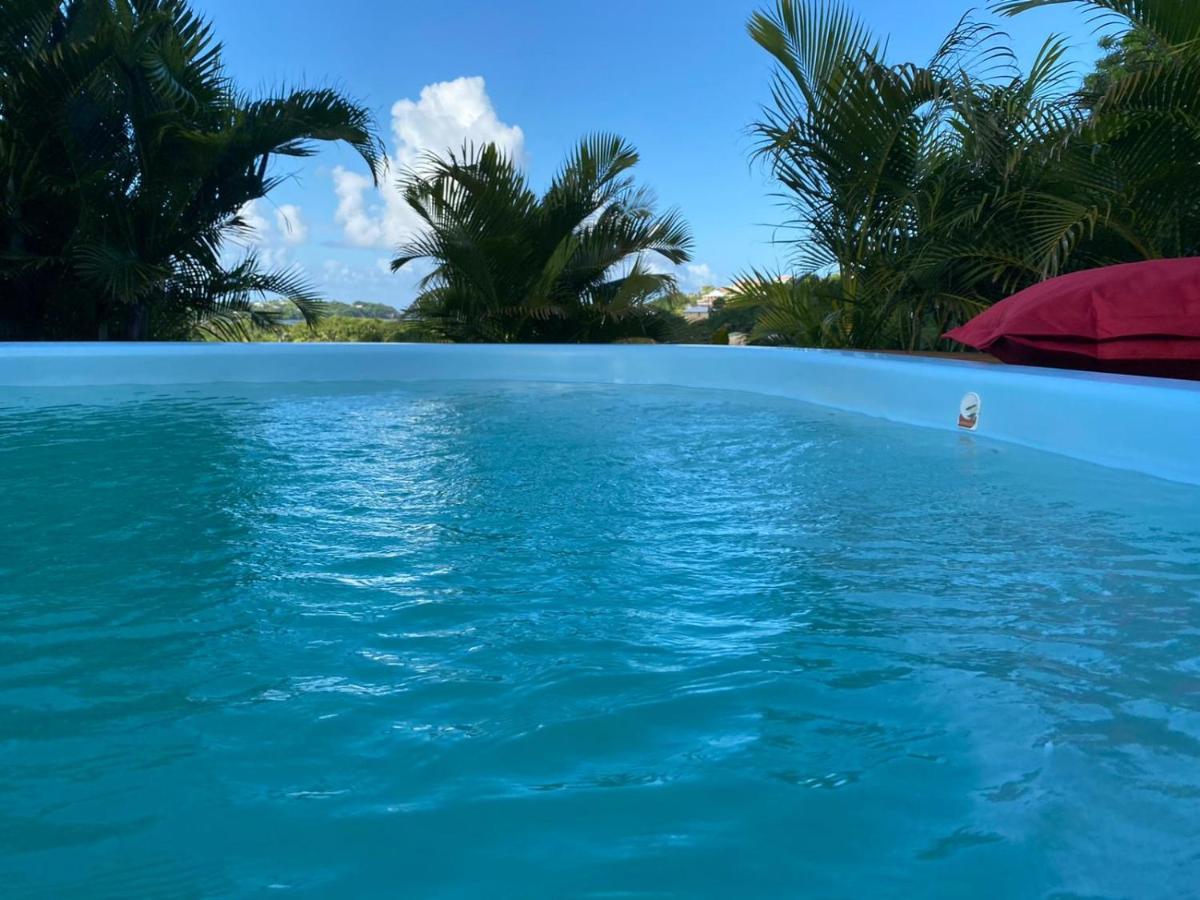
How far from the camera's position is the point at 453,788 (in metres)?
1.16

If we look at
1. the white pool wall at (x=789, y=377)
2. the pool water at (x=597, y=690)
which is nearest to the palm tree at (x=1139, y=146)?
the white pool wall at (x=789, y=377)

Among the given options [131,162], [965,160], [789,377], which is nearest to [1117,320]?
[789,377]

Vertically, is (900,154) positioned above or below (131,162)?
below

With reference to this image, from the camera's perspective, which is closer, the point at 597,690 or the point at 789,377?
the point at 597,690

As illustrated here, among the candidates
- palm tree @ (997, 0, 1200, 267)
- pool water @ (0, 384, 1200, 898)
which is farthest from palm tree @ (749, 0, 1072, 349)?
pool water @ (0, 384, 1200, 898)

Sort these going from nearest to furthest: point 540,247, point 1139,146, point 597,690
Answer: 1. point 597,690
2. point 1139,146
3. point 540,247

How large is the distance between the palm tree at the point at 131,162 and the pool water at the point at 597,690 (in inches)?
242

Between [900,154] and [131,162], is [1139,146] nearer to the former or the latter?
[900,154]

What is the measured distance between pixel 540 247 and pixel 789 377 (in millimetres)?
4187

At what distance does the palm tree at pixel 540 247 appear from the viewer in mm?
8898

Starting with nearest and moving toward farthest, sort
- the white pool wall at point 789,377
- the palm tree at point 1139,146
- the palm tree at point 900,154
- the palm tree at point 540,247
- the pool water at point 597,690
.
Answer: the pool water at point 597,690 < the white pool wall at point 789,377 < the palm tree at point 1139,146 < the palm tree at point 900,154 < the palm tree at point 540,247

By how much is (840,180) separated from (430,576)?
525 cm

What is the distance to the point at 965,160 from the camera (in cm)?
589

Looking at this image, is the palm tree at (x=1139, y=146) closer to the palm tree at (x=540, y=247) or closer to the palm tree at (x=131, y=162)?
the palm tree at (x=540, y=247)
